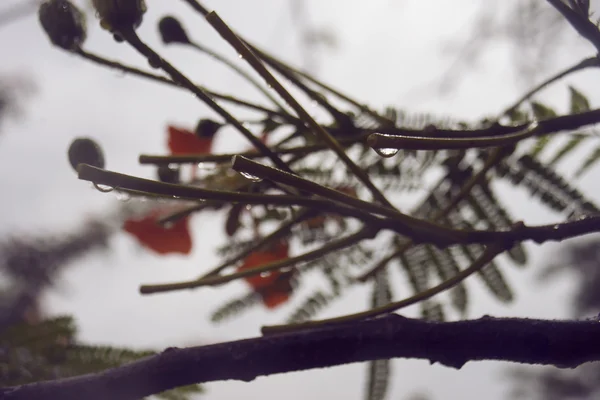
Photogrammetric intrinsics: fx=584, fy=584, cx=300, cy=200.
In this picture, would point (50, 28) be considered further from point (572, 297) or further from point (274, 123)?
point (572, 297)

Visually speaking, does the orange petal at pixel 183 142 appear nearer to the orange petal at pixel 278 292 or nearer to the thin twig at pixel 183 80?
the orange petal at pixel 278 292

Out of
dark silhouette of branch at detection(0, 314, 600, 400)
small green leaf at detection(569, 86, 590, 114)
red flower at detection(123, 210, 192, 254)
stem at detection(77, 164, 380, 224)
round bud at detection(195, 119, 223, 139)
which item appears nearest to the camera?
stem at detection(77, 164, 380, 224)

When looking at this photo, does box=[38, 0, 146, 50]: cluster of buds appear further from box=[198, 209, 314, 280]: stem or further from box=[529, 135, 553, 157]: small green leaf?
box=[529, 135, 553, 157]: small green leaf

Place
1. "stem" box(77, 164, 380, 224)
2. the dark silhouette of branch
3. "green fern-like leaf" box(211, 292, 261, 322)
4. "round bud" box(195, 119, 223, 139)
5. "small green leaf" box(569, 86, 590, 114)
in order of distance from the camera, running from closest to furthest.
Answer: "stem" box(77, 164, 380, 224)
the dark silhouette of branch
"round bud" box(195, 119, 223, 139)
"small green leaf" box(569, 86, 590, 114)
"green fern-like leaf" box(211, 292, 261, 322)

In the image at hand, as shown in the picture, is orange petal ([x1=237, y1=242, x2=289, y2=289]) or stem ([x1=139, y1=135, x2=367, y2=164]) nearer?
stem ([x1=139, y1=135, x2=367, y2=164])

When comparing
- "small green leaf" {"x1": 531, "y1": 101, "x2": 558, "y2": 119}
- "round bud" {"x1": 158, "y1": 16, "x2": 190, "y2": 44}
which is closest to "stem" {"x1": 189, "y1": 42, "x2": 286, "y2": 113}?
"round bud" {"x1": 158, "y1": 16, "x2": 190, "y2": 44}

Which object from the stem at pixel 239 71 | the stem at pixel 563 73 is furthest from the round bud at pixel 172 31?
the stem at pixel 563 73

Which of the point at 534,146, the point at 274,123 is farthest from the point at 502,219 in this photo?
the point at 274,123
